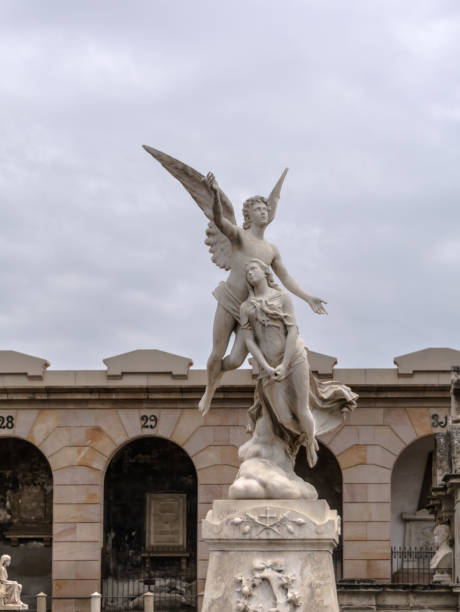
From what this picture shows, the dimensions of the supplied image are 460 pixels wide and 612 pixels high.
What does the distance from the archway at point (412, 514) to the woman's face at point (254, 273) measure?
21886 millimetres

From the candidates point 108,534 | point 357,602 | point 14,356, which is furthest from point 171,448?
point 357,602

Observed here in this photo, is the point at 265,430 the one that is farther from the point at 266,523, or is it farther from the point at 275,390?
the point at 266,523

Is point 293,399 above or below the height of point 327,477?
below

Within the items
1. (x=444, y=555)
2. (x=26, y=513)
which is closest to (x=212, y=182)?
(x=444, y=555)

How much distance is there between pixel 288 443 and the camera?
13.4 meters

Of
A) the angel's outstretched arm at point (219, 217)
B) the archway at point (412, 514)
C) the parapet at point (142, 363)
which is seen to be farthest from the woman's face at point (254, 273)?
the archway at point (412, 514)

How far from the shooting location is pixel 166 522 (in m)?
36.1

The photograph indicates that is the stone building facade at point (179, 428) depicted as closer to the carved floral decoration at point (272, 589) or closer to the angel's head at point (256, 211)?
the angel's head at point (256, 211)

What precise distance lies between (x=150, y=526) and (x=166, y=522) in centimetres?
43

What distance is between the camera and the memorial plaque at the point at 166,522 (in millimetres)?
35688

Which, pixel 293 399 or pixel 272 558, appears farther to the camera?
pixel 293 399

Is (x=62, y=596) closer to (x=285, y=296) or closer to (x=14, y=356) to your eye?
(x=14, y=356)

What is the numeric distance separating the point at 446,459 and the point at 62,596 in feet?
40.7

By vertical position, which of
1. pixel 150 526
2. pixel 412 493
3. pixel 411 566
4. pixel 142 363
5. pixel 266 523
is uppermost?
pixel 142 363
